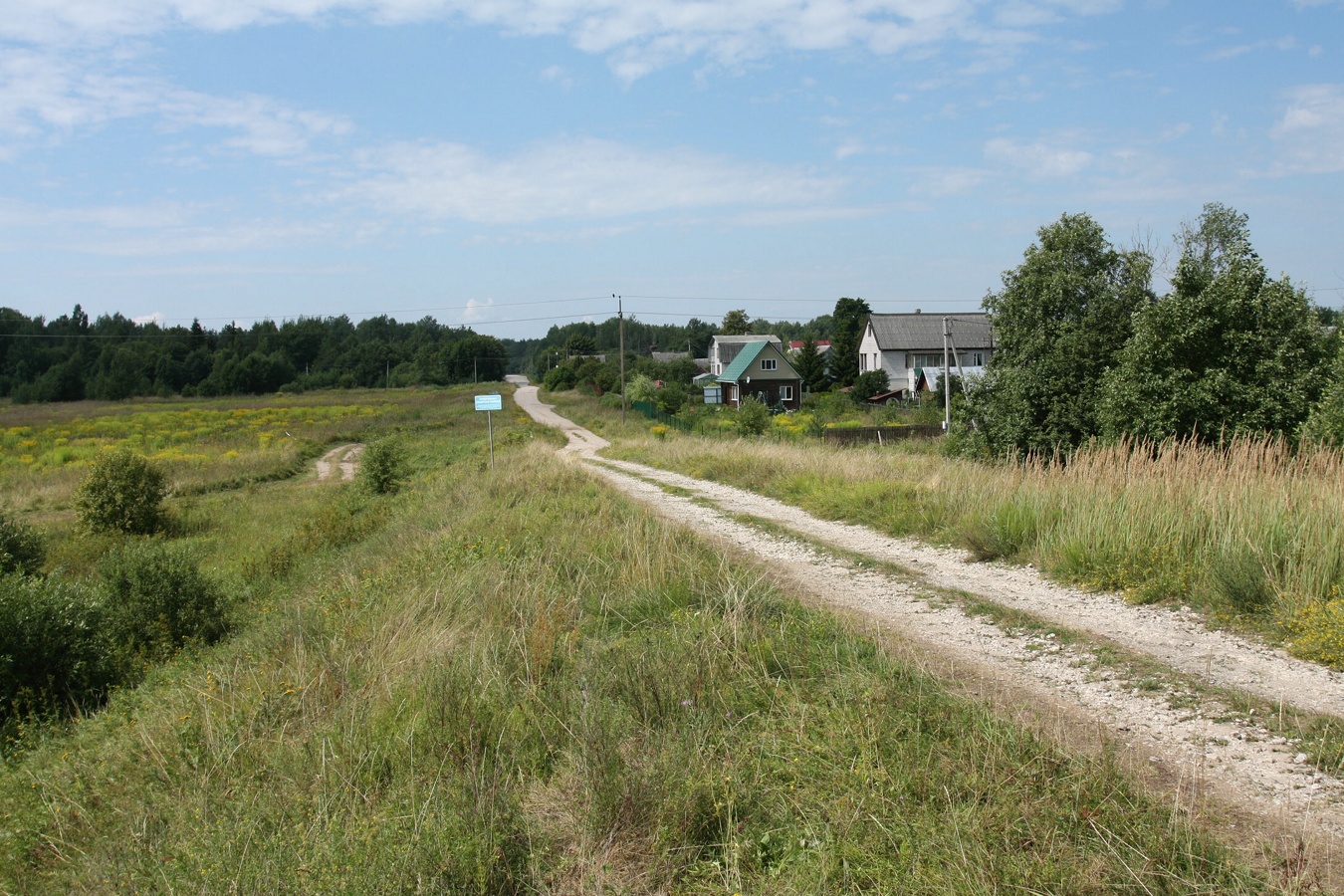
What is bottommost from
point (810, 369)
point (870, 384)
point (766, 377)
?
point (870, 384)

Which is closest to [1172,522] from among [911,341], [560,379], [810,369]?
[911,341]

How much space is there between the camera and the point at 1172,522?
766cm

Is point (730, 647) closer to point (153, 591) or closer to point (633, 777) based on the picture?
point (633, 777)

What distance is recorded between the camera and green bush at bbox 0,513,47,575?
16.9 metres

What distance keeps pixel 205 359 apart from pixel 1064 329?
12158 centimetres

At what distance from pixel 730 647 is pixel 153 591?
10746 millimetres

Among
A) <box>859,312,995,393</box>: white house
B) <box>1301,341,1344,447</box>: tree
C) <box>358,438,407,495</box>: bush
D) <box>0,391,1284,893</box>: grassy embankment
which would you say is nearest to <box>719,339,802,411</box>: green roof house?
<box>859,312,995,393</box>: white house

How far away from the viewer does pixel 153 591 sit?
41.8 ft

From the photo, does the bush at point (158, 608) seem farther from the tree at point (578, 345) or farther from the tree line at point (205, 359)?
the tree at point (578, 345)

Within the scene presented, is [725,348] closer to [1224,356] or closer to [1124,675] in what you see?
[1224,356]

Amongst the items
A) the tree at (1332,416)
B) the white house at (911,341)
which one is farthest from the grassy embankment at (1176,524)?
the white house at (911,341)

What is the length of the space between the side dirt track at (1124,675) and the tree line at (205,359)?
11459 cm

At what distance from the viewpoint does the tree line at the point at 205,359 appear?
105812mm

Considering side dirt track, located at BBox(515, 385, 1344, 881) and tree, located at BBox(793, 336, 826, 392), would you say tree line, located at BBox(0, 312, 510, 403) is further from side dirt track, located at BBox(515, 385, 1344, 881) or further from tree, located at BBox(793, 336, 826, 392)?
side dirt track, located at BBox(515, 385, 1344, 881)
